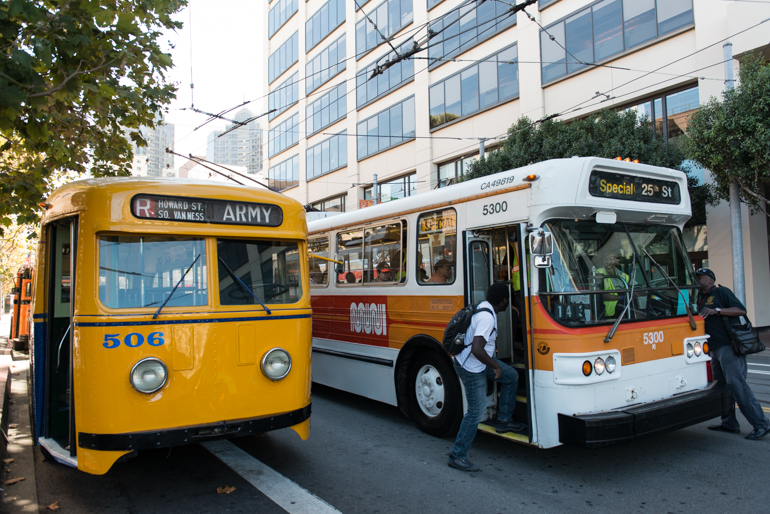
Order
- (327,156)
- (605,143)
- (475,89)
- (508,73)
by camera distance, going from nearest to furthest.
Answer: (605,143)
(508,73)
(475,89)
(327,156)

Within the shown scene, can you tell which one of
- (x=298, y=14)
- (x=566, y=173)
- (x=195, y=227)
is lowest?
(x=195, y=227)

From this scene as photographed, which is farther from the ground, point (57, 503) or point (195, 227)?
point (195, 227)

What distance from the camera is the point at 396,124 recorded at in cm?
2739

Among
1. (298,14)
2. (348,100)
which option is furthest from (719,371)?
(298,14)

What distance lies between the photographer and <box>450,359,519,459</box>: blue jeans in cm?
512

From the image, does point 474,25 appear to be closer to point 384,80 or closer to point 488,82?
point 488,82

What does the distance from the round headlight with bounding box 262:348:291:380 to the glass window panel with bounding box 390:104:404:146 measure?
22984mm

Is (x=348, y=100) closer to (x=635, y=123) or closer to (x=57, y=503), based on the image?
(x=635, y=123)

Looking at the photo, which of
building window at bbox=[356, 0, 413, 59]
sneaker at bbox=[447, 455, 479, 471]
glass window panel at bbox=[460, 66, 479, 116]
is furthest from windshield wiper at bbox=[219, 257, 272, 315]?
building window at bbox=[356, 0, 413, 59]

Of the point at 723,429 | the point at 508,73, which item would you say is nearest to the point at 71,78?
the point at 723,429

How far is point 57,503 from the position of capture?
464 centimetres

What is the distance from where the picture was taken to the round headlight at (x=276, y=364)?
5020mm

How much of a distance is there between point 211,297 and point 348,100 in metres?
27.8

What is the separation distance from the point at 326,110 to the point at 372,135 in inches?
218
